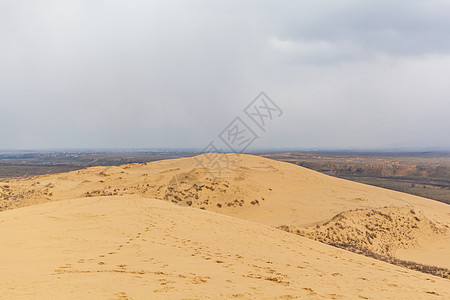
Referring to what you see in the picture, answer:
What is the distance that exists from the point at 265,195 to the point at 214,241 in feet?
37.7

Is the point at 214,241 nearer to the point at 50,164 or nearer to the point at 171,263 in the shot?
the point at 171,263

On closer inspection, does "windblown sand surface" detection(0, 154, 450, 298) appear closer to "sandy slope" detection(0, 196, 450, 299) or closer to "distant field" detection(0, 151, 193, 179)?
"sandy slope" detection(0, 196, 450, 299)

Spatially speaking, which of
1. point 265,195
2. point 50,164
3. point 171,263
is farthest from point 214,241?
point 50,164

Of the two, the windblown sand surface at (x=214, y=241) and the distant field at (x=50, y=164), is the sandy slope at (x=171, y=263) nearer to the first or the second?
the windblown sand surface at (x=214, y=241)

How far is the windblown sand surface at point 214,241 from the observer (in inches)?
174

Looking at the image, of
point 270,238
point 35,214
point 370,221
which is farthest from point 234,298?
point 370,221

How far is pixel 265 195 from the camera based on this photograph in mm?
18938

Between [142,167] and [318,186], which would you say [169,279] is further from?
[142,167]

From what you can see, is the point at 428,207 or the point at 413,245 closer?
the point at 413,245

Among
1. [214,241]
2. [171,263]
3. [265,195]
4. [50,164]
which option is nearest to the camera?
[171,263]

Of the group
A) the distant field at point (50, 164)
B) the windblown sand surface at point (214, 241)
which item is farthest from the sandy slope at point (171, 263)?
the distant field at point (50, 164)

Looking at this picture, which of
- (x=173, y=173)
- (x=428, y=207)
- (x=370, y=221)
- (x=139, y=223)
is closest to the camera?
(x=139, y=223)

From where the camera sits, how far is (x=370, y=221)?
1389 centimetres

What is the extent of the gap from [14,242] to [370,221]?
14809 mm
